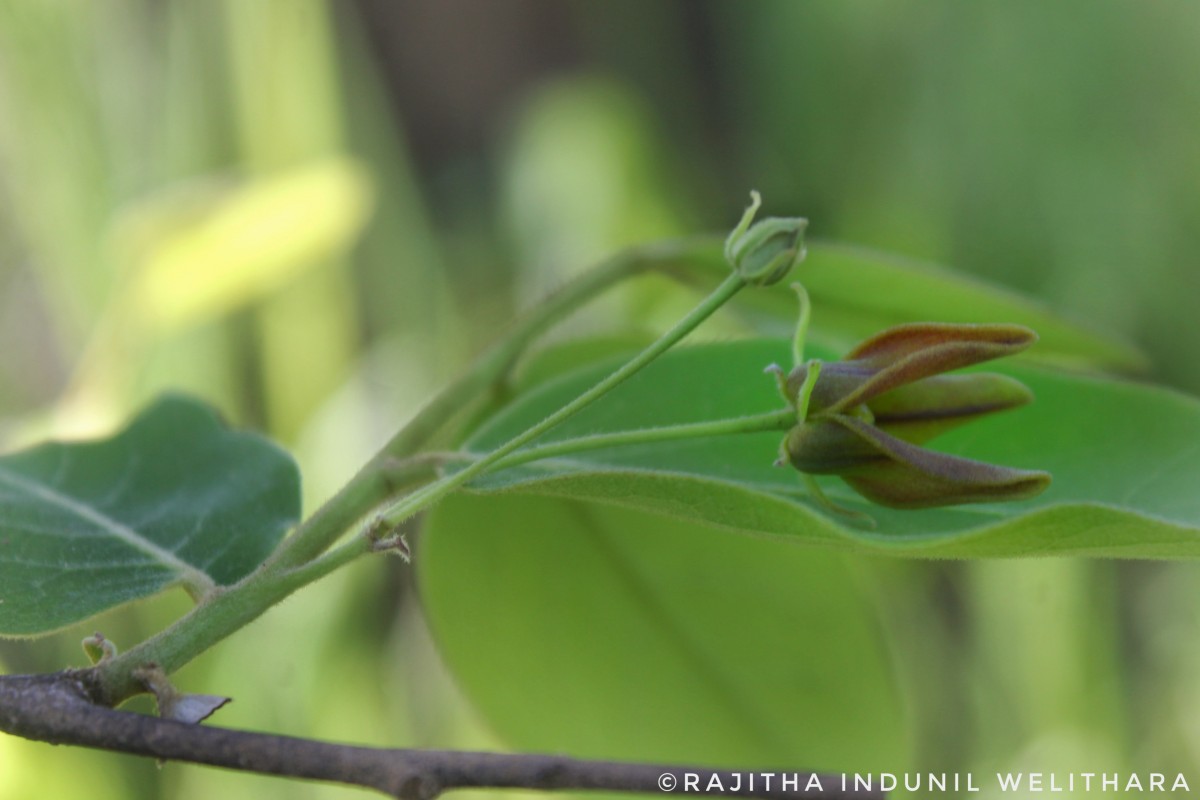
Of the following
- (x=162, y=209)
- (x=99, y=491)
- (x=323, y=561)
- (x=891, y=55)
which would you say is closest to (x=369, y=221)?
(x=162, y=209)

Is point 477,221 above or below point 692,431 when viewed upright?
above

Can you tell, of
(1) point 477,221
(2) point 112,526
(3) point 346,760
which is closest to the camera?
(3) point 346,760

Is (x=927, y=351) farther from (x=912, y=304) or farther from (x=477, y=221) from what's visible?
(x=477, y=221)

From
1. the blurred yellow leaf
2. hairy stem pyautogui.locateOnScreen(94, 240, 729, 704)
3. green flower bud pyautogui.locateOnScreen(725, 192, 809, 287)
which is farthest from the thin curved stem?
the blurred yellow leaf

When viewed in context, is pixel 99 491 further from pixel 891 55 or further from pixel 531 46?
pixel 531 46

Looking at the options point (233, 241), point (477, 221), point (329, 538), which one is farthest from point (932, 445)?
point (477, 221)
